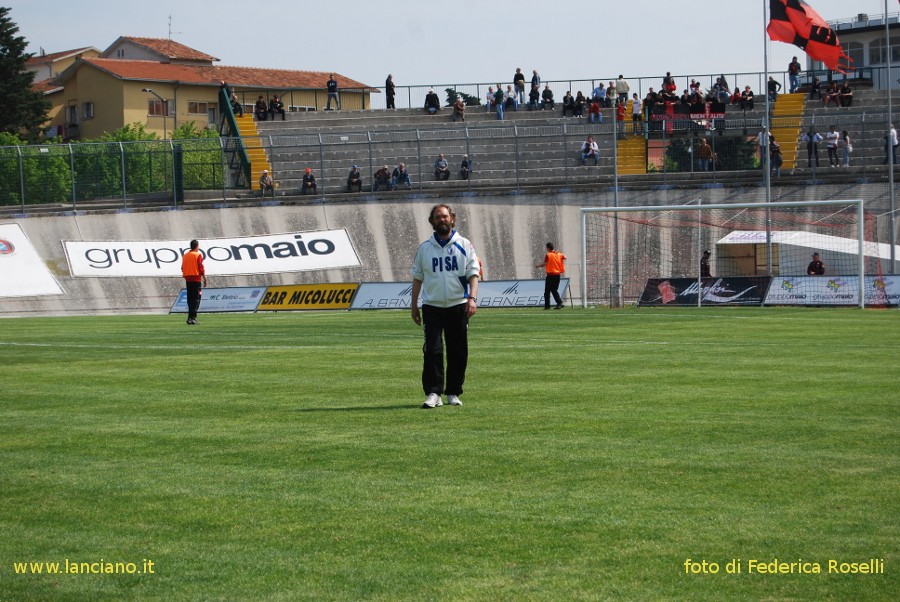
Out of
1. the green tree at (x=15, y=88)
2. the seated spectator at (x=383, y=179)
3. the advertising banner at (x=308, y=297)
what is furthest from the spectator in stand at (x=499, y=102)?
the green tree at (x=15, y=88)

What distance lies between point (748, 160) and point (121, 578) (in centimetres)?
4208

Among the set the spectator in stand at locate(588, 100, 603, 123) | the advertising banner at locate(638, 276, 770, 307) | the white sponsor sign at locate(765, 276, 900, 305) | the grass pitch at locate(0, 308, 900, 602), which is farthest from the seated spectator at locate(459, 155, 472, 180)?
the grass pitch at locate(0, 308, 900, 602)

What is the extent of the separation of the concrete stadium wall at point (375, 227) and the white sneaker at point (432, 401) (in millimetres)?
30184

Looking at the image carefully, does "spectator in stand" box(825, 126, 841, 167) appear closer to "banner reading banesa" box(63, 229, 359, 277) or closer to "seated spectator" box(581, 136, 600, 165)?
"seated spectator" box(581, 136, 600, 165)

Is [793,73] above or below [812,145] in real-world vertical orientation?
above

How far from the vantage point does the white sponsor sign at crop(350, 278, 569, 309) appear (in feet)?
118

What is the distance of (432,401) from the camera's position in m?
11.6

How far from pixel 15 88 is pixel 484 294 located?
66165 millimetres

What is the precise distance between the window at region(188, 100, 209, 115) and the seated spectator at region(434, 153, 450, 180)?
62.4m

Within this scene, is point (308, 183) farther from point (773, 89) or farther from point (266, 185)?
point (773, 89)

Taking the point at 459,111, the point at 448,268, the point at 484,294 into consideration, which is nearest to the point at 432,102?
the point at 459,111

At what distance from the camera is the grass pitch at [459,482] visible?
5.67 meters

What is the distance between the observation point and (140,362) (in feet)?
55.9

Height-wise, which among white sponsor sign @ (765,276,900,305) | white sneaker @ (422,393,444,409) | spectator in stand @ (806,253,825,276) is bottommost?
white sponsor sign @ (765,276,900,305)
